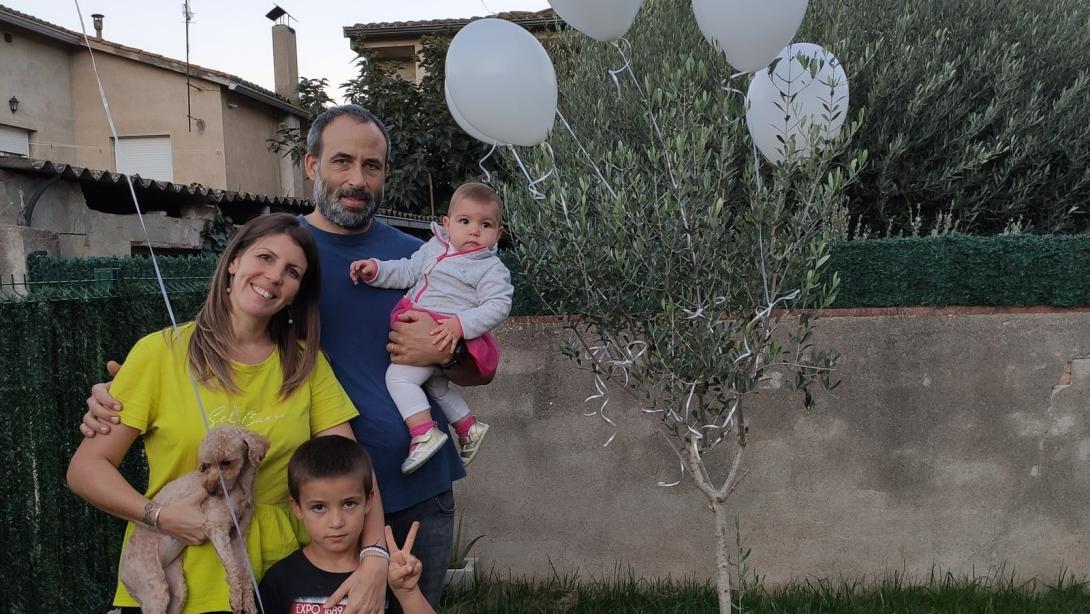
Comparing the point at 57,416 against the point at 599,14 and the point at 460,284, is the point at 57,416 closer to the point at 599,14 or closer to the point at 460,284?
the point at 460,284

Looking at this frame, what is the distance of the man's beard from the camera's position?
2.66 m

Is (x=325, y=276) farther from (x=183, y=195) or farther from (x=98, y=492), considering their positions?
(x=183, y=195)

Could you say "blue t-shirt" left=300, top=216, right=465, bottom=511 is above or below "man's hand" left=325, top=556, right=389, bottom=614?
above

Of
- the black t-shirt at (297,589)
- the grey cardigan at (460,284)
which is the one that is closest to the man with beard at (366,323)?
the grey cardigan at (460,284)

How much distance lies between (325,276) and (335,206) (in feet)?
0.77

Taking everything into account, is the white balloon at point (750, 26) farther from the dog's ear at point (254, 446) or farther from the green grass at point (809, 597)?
the green grass at point (809, 597)

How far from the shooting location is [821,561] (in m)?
→ 4.90

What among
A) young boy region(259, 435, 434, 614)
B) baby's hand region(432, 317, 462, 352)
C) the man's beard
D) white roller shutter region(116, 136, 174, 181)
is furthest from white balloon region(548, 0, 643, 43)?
white roller shutter region(116, 136, 174, 181)

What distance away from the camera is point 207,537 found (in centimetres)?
212

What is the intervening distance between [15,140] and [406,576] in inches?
585

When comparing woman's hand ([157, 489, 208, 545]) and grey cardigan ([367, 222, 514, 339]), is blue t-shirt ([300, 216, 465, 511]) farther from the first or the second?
woman's hand ([157, 489, 208, 545])

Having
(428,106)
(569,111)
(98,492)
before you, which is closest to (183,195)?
(428,106)

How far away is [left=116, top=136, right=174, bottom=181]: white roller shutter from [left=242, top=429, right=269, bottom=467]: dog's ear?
16.0 m

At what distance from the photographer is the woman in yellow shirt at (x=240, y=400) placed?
212 cm
